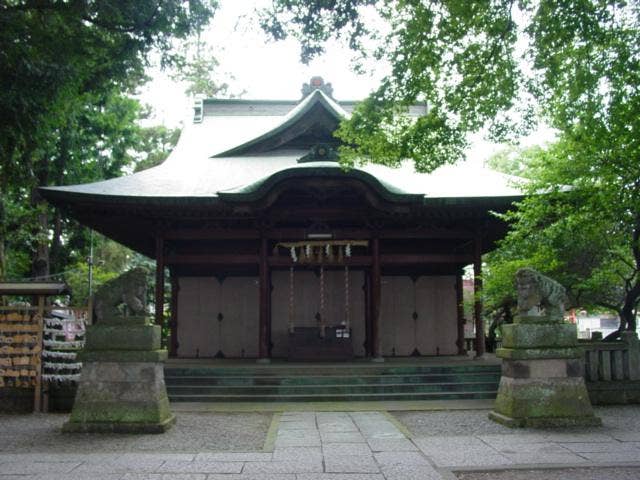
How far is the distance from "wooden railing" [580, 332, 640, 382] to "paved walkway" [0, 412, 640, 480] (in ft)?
8.51

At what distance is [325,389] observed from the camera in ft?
32.4

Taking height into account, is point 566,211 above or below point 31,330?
above

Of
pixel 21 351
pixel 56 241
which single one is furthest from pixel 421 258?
pixel 56 241

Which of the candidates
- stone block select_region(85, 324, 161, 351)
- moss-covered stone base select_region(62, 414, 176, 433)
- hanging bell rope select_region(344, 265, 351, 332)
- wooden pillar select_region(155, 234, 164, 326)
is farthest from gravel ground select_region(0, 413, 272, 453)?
hanging bell rope select_region(344, 265, 351, 332)

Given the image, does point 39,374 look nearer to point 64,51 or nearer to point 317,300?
point 64,51

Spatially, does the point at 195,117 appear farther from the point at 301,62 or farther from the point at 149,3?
the point at 301,62

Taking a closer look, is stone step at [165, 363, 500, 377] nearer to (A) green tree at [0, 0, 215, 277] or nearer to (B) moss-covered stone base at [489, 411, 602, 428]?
(B) moss-covered stone base at [489, 411, 602, 428]

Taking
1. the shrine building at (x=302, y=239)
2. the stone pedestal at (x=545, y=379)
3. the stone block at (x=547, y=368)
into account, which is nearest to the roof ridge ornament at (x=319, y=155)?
the shrine building at (x=302, y=239)

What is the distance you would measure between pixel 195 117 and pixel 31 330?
1226 cm

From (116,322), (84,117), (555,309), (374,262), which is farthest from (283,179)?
(84,117)

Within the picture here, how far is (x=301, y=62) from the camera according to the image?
788 cm

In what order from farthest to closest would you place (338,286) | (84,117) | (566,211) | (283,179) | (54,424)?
(84,117) < (338,286) < (283,179) < (566,211) < (54,424)

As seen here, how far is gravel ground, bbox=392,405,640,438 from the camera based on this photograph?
6.82 m

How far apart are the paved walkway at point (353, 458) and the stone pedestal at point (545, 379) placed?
0.39 meters
